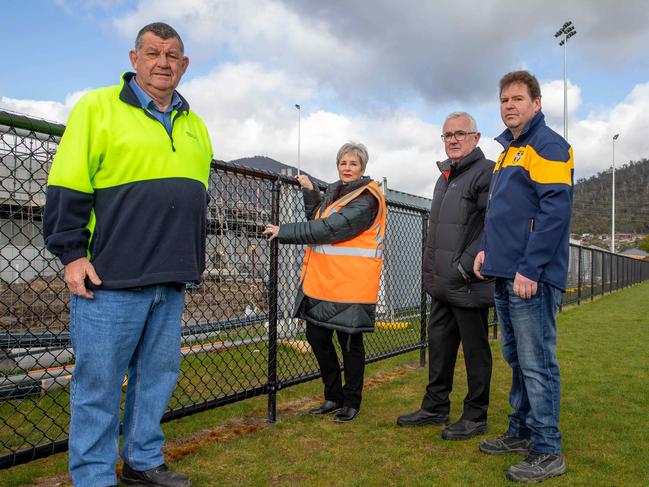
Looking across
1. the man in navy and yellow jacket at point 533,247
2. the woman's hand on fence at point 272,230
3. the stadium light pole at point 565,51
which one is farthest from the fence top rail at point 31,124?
the stadium light pole at point 565,51

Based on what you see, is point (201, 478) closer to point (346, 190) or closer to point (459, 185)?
point (346, 190)

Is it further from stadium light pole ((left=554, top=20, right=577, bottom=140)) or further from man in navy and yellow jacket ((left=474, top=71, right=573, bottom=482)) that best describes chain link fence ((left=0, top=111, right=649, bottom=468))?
stadium light pole ((left=554, top=20, right=577, bottom=140))

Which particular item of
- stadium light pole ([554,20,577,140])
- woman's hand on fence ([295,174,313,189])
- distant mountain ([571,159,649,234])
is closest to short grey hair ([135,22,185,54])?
woman's hand on fence ([295,174,313,189])

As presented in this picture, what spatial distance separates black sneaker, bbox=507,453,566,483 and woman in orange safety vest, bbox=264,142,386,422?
3.99 ft

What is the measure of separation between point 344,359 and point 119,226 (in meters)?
2.05

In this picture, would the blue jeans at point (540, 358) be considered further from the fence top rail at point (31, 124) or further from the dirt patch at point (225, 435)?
the fence top rail at point (31, 124)

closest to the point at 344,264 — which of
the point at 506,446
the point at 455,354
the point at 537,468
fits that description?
the point at 455,354

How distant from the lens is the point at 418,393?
433 centimetres

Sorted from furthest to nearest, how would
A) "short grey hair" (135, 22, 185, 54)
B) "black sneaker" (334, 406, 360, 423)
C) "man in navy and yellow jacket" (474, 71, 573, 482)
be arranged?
"black sneaker" (334, 406, 360, 423) < "man in navy and yellow jacket" (474, 71, 573, 482) < "short grey hair" (135, 22, 185, 54)

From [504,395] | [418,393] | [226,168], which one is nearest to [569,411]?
[504,395]

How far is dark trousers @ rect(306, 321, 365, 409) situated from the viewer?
353 centimetres

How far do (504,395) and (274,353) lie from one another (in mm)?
→ 2098

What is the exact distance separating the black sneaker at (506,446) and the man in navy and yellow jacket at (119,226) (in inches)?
77.7

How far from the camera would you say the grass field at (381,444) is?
103 inches
